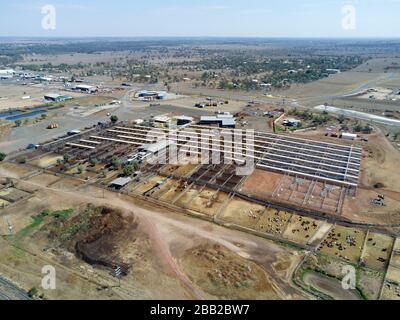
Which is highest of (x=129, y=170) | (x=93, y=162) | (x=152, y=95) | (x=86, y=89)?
(x=86, y=89)

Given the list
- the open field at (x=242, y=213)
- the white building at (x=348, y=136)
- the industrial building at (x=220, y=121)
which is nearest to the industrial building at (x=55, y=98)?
the industrial building at (x=220, y=121)

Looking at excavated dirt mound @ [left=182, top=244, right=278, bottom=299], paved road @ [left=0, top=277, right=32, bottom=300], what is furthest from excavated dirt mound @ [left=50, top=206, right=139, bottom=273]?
excavated dirt mound @ [left=182, top=244, right=278, bottom=299]

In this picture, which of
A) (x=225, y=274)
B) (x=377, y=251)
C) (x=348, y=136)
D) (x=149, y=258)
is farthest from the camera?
(x=348, y=136)

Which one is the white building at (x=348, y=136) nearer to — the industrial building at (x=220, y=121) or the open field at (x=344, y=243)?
the industrial building at (x=220, y=121)

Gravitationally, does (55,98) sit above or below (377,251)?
above

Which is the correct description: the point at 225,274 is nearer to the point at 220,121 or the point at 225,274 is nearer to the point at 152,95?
the point at 220,121

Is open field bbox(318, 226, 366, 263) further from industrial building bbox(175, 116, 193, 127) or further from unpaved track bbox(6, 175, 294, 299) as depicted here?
industrial building bbox(175, 116, 193, 127)

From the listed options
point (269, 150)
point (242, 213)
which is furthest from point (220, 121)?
point (242, 213)

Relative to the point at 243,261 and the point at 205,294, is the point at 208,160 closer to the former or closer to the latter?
the point at 243,261

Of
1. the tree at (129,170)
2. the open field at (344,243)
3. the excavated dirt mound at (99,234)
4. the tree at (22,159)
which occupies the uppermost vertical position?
the tree at (22,159)
